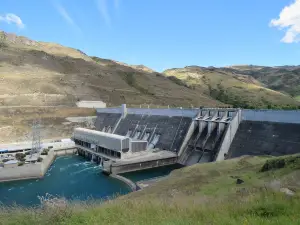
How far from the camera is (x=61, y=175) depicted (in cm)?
4412

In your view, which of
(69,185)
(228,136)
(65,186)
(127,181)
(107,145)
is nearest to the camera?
(65,186)

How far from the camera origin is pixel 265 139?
3622 centimetres

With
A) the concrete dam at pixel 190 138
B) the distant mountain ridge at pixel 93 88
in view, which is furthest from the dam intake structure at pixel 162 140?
the distant mountain ridge at pixel 93 88

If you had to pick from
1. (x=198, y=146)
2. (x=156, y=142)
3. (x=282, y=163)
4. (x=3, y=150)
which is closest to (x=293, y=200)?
(x=282, y=163)

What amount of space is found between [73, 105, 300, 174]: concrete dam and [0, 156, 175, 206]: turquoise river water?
254cm

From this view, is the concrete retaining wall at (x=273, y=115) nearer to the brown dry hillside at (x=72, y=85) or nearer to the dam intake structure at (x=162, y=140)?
the dam intake structure at (x=162, y=140)

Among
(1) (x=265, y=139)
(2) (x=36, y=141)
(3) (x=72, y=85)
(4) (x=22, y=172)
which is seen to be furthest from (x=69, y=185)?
(3) (x=72, y=85)

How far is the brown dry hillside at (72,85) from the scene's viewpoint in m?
87.0

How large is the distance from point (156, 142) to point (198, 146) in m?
10.3

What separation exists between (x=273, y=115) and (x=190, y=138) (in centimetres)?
1369

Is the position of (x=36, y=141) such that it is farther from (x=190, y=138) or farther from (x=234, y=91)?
(x=234, y=91)

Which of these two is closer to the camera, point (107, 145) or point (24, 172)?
point (24, 172)

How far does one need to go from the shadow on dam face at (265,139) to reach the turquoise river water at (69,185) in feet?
36.8

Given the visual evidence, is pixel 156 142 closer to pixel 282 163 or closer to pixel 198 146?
pixel 198 146
